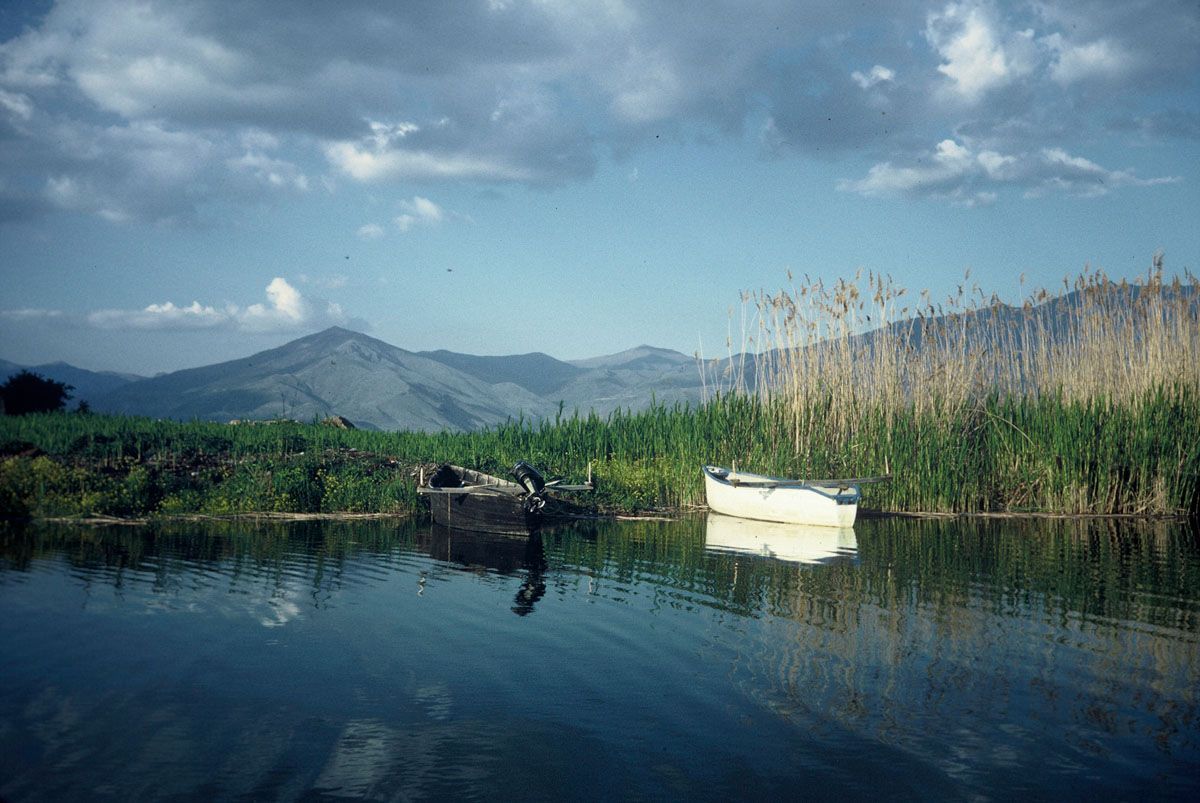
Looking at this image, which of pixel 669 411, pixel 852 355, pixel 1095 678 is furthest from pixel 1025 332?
pixel 1095 678

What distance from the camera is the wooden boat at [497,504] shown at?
19141mm

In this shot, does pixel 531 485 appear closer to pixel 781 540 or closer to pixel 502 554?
pixel 502 554

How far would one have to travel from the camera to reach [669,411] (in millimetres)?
27016

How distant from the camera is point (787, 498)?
20266 mm

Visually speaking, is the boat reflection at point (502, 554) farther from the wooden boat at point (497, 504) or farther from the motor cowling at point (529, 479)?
the motor cowling at point (529, 479)

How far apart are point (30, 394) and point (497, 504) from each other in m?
29.5

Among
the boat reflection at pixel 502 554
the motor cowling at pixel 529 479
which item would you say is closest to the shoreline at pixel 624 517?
the boat reflection at pixel 502 554

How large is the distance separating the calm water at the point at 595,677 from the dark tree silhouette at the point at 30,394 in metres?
27.1

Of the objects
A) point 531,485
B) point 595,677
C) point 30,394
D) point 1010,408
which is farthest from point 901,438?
point 30,394

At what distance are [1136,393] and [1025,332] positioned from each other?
296 cm

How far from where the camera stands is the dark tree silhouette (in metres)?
38.3

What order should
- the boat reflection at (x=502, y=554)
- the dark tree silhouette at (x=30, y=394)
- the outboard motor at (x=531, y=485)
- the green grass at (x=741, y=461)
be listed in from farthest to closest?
1. the dark tree silhouette at (x=30, y=394)
2. the green grass at (x=741, y=461)
3. the outboard motor at (x=531, y=485)
4. the boat reflection at (x=502, y=554)

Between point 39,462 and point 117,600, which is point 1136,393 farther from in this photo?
point 39,462

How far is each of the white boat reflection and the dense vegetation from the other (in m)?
3.44
